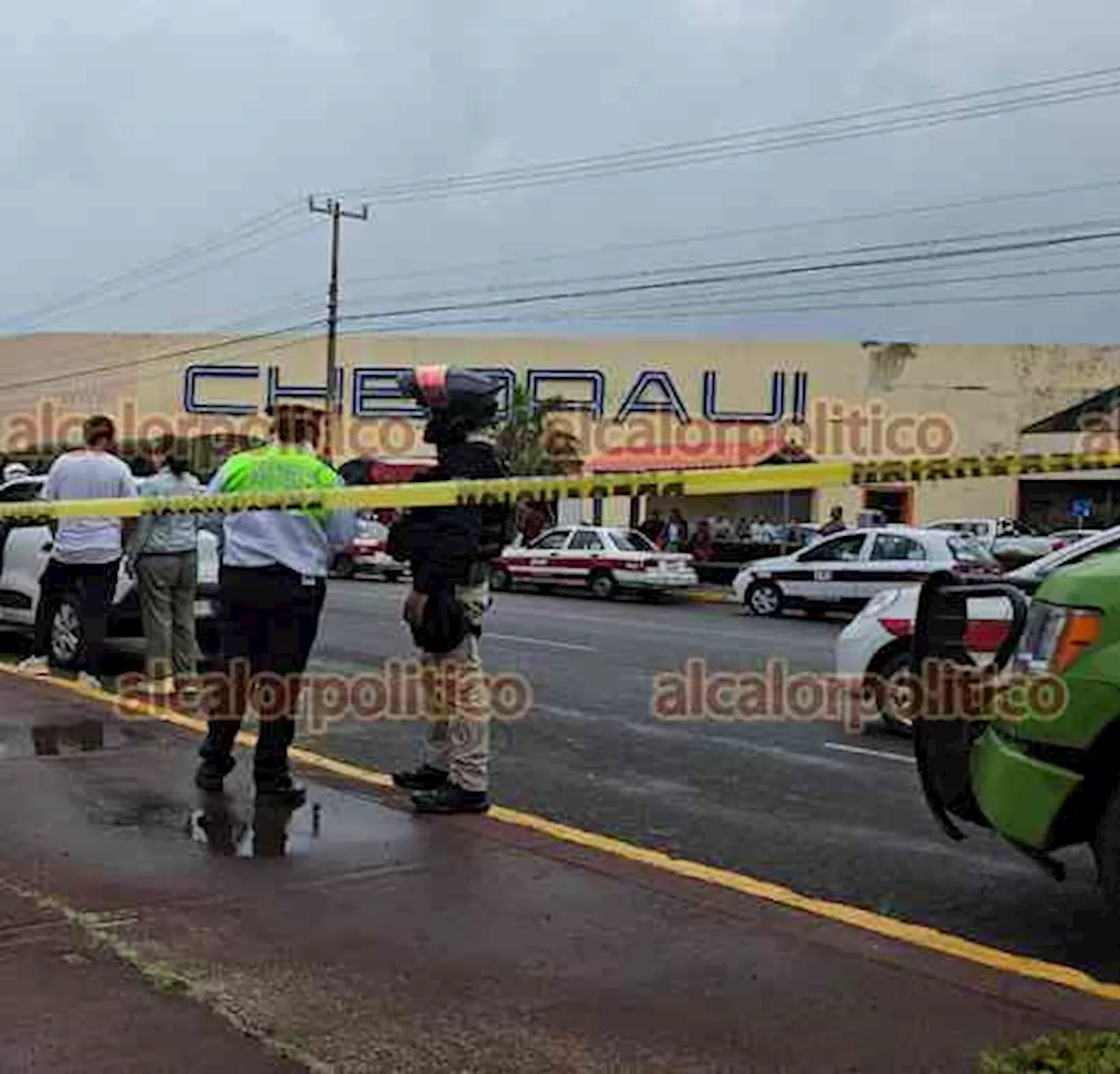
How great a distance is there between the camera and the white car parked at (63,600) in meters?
10.8

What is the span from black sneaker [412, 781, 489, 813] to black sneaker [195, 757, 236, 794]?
38.5 inches

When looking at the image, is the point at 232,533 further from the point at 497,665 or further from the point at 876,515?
the point at 876,515

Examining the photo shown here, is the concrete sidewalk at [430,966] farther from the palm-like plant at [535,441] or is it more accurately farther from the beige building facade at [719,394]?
the beige building facade at [719,394]

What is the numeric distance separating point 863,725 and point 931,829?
3262 mm

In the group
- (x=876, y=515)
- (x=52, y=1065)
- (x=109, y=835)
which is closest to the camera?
(x=52, y=1065)

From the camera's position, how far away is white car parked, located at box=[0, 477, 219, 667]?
10.8 metres

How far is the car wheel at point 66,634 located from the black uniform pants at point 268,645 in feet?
13.8

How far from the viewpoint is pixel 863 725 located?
9.98 meters

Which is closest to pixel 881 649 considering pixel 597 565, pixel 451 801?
pixel 451 801

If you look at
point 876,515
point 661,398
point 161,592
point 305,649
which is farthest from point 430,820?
point 661,398

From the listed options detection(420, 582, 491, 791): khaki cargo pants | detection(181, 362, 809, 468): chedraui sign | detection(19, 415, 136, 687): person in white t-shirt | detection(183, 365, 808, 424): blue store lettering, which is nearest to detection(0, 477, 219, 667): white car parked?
detection(19, 415, 136, 687): person in white t-shirt

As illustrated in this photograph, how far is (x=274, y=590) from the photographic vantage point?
21.9 ft

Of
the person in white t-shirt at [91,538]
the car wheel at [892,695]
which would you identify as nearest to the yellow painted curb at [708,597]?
the car wheel at [892,695]

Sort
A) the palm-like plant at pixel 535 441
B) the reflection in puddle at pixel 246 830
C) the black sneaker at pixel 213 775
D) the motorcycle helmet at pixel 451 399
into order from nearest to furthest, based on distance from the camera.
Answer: the reflection in puddle at pixel 246 830 < the motorcycle helmet at pixel 451 399 < the black sneaker at pixel 213 775 < the palm-like plant at pixel 535 441
